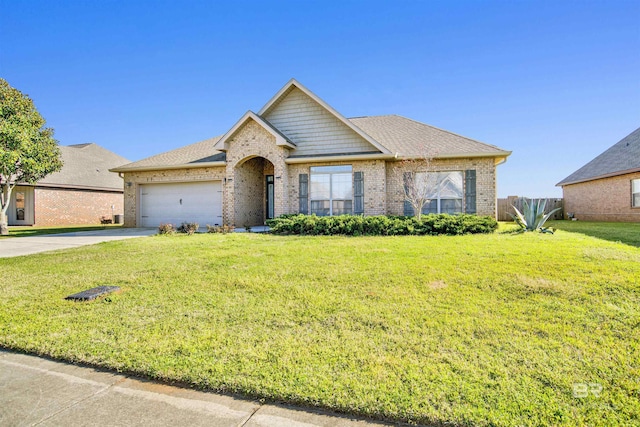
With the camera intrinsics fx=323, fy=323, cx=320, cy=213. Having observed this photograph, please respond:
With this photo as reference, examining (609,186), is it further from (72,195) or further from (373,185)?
(72,195)

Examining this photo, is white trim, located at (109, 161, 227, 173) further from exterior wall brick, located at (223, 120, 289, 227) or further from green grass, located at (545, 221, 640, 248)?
green grass, located at (545, 221, 640, 248)

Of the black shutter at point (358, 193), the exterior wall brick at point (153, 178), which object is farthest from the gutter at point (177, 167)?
the black shutter at point (358, 193)

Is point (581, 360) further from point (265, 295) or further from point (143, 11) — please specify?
point (143, 11)

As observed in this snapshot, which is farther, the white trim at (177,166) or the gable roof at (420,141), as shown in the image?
the white trim at (177,166)

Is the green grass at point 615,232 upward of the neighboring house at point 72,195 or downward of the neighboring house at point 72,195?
downward

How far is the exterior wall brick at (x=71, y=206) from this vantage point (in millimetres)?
21562

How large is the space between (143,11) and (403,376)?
15229 millimetres

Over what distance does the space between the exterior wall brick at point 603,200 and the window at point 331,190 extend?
15804 millimetres

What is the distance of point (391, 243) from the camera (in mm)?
8750

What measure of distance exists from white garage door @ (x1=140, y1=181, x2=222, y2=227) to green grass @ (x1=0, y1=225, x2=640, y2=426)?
9.52m

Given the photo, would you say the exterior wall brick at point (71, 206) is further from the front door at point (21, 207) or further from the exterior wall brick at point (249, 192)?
the exterior wall brick at point (249, 192)

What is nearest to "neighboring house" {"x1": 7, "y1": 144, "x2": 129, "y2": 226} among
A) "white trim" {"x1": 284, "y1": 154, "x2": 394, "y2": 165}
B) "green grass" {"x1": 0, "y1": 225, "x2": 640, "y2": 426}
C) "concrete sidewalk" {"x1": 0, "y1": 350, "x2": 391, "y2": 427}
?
"white trim" {"x1": 284, "y1": 154, "x2": 394, "y2": 165}

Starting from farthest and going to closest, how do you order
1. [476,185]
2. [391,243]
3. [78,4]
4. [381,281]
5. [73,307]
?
[476,185] < [78,4] < [391,243] < [381,281] < [73,307]

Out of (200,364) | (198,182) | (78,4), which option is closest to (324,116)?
(198,182)
